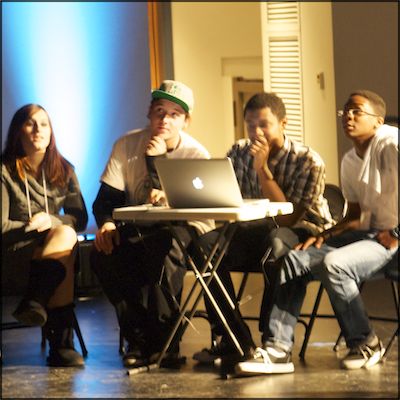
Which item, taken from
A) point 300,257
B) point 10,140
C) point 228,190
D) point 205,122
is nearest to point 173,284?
point 300,257

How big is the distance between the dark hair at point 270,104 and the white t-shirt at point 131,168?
29cm

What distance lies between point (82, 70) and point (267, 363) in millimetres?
1415

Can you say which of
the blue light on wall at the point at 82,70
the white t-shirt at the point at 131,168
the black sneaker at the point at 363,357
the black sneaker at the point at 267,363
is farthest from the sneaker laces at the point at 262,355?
the white t-shirt at the point at 131,168

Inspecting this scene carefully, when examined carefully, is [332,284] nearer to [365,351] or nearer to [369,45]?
[365,351]

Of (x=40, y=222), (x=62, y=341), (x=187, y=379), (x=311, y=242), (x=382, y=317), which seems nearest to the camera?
(x=40, y=222)

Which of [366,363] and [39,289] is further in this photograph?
[366,363]

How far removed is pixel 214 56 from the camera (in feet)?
22.7

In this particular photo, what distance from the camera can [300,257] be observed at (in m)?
3.85

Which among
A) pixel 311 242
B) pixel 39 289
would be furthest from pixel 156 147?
pixel 39 289

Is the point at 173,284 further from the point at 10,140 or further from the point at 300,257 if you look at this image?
the point at 10,140

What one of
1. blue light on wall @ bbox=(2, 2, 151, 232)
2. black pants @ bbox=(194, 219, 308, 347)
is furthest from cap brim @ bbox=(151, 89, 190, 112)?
black pants @ bbox=(194, 219, 308, 347)

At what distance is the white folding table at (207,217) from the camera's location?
291 centimetres

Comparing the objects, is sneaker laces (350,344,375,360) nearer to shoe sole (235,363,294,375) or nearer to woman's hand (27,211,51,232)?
shoe sole (235,363,294,375)

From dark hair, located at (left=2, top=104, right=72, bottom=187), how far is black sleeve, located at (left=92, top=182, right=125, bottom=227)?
0.38ft
